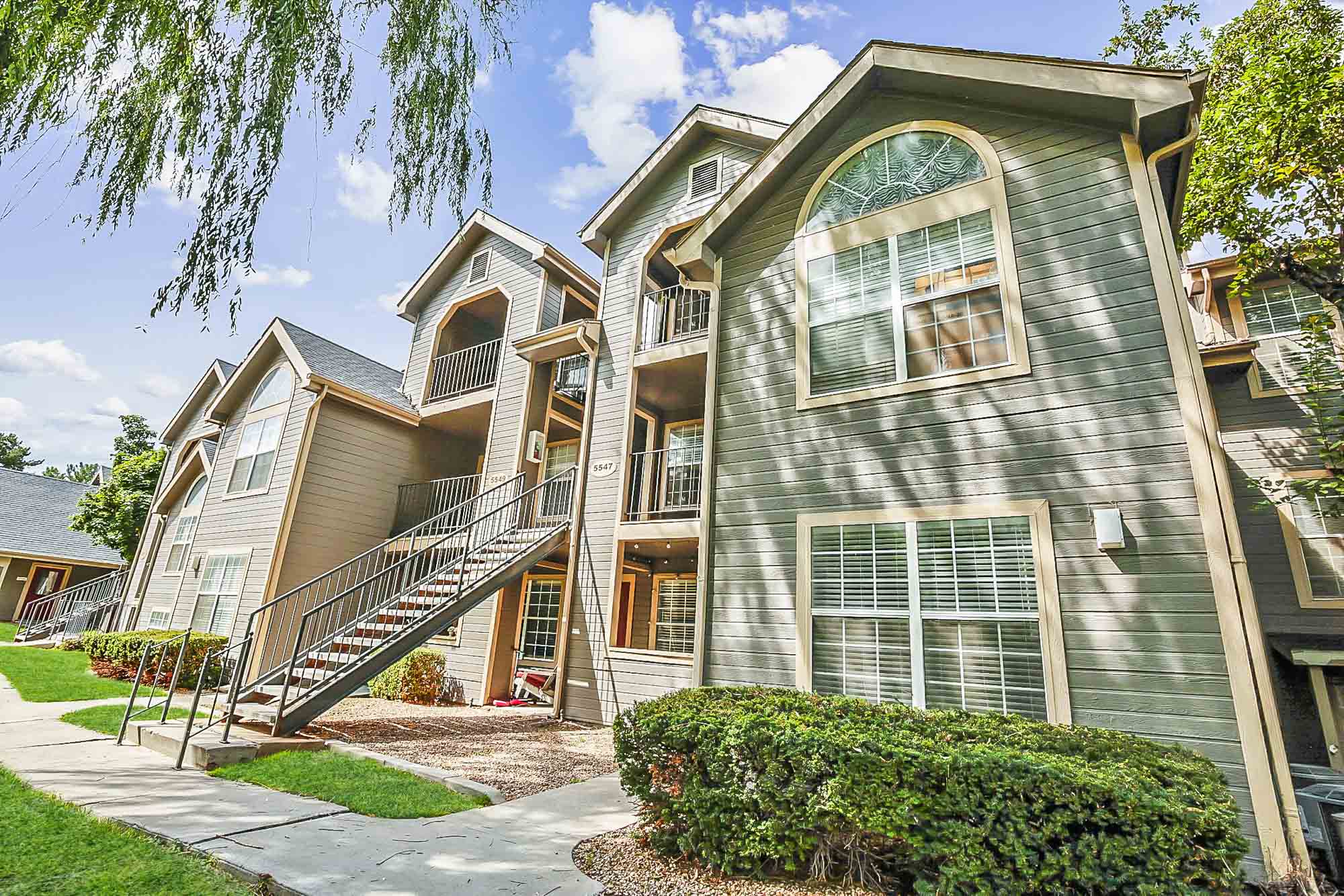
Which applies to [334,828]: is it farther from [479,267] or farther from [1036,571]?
[479,267]

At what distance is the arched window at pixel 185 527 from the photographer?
15.3m

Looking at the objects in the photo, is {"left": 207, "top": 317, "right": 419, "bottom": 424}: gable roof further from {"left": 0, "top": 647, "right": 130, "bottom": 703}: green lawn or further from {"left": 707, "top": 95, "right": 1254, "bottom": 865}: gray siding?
{"left": 707, "top": 95, "right": 1254, "bottom": 865}: gray siding

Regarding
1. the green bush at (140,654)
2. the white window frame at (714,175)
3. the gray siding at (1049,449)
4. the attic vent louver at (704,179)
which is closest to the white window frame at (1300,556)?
the gray siding at (1049,449)

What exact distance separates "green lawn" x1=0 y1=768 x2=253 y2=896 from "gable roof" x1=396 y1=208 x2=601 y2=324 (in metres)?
10.9

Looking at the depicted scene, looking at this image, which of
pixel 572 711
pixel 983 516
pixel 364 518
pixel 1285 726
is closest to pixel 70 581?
pixel 364 518

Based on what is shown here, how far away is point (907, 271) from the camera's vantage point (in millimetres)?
6375

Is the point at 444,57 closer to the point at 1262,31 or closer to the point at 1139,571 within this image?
the point at 1139,571

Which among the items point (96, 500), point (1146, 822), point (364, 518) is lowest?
point (1146, 822)

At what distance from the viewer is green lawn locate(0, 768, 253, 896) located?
3.17 meters

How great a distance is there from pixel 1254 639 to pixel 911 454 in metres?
2.67

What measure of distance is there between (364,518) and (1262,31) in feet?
64.1

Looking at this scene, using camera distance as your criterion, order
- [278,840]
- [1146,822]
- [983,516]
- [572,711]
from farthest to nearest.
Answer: [572,711]
[983,516]
[278,840]
[1146,822]

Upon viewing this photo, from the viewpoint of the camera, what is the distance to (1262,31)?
36.6 ft

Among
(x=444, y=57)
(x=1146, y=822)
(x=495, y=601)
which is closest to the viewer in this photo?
(x=1146, y=822)
